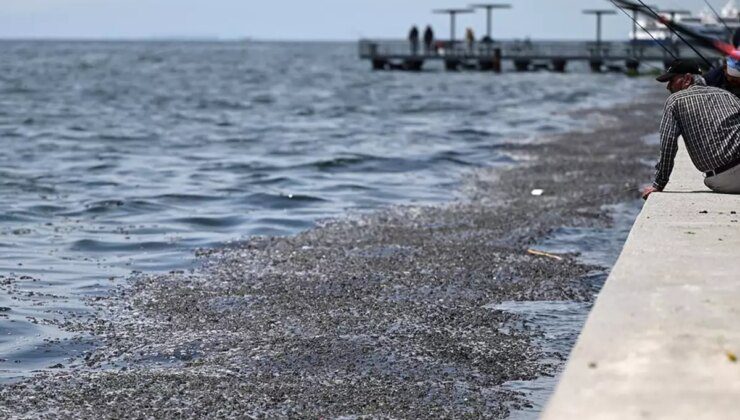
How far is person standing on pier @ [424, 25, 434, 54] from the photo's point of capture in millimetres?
72875

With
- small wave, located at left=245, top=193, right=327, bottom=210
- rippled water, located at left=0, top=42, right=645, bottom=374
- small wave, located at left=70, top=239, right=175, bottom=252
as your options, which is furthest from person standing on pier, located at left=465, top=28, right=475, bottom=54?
small wave, located at left=70, top=239, right=175, bottom=252

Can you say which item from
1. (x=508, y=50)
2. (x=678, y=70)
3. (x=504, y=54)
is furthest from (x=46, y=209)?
(x=504, y=54)

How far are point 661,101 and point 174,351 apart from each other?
118 feet

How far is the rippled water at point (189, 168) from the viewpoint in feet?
34.9

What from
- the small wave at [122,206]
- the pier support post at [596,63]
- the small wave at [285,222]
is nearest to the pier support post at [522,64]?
the pier support post at [596,63]

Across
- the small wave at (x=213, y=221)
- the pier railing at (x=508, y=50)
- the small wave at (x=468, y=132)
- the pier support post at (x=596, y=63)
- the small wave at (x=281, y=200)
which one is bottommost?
the pier support post at (x=596, y=63)

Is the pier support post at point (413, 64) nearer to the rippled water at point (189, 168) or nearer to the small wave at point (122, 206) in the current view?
the rippled water at point (189, 168)

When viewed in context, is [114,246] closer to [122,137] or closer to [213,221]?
[213,221]

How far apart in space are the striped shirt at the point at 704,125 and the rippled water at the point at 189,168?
169 inches

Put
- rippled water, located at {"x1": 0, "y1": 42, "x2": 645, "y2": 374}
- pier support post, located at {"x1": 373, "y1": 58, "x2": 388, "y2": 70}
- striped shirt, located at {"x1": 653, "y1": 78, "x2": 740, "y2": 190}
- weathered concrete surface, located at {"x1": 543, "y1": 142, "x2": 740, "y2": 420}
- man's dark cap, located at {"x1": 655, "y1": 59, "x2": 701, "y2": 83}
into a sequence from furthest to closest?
pier support post, located at {"x1": 373, "y1": 58, "x2": 388, "y2": 70}
rippled water, located at {"x1": 0, "y1": 42, "x2": 645, "y2": 374}
man's dark cap, located at {"x1": 655, "y1": 59, "x2": 701, "y2": 83}
striped shirt, located at {"x1": 653, "y1": 78, "x2": 740, "y2": 190}
weathered concrete surface, located at {"x1": 543, "y1": 142, "x2": 740, "y2": 420}

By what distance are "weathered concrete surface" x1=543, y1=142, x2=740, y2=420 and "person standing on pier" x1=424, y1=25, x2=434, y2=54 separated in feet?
219

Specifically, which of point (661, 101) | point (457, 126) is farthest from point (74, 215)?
point (661, 101)

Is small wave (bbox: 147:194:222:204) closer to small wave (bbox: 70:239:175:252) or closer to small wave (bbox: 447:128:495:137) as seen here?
small wave (bbox: 70:239:175:252)

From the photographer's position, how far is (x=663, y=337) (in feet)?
14.8
